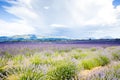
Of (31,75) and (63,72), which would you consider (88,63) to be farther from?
(31,75)

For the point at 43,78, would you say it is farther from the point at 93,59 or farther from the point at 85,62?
the point at 93,59

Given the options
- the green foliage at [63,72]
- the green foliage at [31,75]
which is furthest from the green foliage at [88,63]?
the green foliage at [31,75]

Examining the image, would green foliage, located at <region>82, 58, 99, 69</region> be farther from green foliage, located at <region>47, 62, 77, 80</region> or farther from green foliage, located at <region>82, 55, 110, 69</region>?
green foliage, located at <region>47, 62, 77, 80</region>

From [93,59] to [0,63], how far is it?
4.10 meters


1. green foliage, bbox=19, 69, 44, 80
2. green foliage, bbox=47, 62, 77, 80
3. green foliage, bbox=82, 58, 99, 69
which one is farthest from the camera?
green foliage, bbox=82, 58, 99, 69

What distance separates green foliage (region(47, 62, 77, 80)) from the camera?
17.6ft

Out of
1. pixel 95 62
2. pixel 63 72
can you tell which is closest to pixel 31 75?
pixel 63 72

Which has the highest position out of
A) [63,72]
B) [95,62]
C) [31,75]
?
[31,75]

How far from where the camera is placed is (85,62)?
8266 mm

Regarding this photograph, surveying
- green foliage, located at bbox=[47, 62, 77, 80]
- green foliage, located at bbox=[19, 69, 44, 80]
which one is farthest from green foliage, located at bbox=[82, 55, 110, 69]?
green foliage, located at bbox=[19, 69, 44, 80]

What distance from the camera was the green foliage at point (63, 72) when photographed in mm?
5375

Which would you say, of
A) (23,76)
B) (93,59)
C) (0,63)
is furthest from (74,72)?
(93,59)

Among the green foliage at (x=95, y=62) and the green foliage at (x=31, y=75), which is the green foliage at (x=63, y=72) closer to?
the green foliage at (x=31, y=75)

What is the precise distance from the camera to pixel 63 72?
550cm
